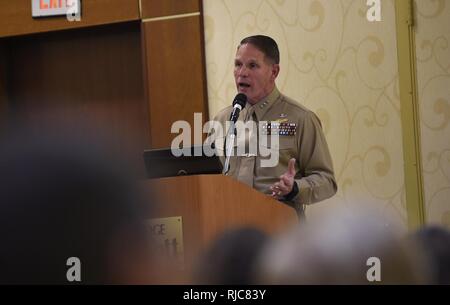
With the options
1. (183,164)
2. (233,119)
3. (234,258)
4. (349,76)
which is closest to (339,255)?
(234,258)

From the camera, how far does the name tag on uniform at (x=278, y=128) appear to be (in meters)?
2.65

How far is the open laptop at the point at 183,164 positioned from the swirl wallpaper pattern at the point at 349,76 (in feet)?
3.09

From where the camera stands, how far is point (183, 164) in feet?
5.28

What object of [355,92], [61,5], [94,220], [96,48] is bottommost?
[94,220]

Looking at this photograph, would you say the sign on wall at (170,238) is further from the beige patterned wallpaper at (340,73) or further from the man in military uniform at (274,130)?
the beige patterned wallpaper at (340,73)

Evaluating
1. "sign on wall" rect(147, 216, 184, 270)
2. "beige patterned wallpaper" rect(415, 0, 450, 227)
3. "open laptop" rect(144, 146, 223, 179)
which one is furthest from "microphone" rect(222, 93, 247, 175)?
"sign on wall" rect(147, 216, 184, 270)

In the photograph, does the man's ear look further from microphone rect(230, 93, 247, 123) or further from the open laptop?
the open laptop

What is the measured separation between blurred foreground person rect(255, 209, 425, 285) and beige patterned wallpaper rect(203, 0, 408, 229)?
1669mm

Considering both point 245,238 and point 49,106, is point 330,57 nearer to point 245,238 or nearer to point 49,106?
point 49,106

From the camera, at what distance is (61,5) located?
123 inches

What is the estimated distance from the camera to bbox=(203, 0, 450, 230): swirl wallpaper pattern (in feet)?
8.00

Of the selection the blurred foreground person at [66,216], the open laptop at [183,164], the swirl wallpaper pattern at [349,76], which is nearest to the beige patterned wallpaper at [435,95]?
the swirl wallpaper pattern at [349,76]

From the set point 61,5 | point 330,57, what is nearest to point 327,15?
point 330,57
